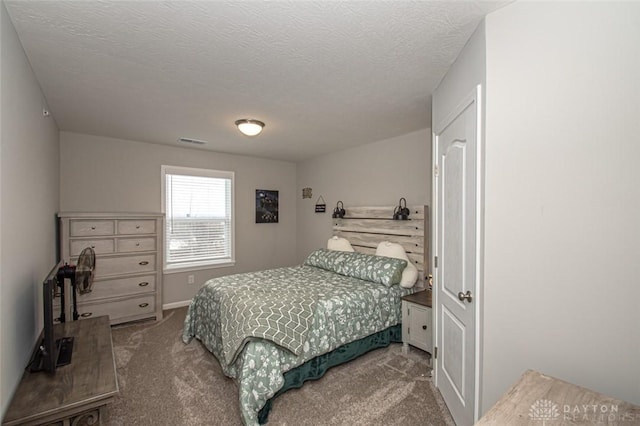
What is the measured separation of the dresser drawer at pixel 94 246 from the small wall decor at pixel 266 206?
2.25 meters

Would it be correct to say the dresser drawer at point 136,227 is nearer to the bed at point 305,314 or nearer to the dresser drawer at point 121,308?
the dresser drawer at point 121,308

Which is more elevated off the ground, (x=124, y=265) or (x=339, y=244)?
(x=339, y=244)

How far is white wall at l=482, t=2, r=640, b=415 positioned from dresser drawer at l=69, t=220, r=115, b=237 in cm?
409

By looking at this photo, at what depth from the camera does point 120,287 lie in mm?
3691

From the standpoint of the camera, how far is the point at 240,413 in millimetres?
2061

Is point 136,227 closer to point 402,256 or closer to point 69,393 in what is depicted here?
point 69,393

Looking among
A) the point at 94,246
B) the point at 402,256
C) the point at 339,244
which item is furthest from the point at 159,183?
the point at 402,256

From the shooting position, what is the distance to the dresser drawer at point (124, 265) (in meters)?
3.58

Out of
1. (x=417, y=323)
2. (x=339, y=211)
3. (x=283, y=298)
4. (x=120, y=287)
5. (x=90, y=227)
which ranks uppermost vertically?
(x=339, y=211)

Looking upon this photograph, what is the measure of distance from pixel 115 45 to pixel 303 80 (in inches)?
47.5

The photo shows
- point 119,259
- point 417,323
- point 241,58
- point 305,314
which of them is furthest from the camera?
point 119,259

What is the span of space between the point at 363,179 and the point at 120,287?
359 centimetres

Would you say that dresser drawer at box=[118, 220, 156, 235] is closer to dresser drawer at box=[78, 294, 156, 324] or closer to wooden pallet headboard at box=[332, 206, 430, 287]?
dresser drawer at box=[78, 294, 156, 324]

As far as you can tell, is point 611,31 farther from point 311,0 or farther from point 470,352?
point 470,352
